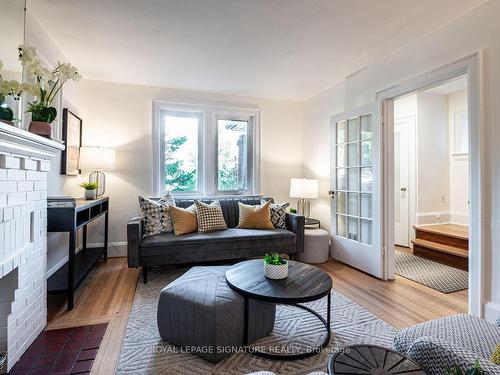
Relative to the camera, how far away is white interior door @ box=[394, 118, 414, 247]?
4.29 metres

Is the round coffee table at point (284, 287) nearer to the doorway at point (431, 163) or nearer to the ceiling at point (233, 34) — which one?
the ceiling at point (233, 34)

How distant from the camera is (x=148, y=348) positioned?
1.67 meters

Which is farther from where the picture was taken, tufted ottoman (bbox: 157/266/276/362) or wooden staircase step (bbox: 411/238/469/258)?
wooden staircase step (bbox: 411/238/469/258)

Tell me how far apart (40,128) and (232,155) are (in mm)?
2661

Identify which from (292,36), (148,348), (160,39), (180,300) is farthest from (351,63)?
(148,348)

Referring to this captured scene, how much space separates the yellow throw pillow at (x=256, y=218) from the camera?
3344 millimetres

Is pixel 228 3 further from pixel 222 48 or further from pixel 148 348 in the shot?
pixel 148 348

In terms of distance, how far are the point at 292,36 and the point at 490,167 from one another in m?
1.94

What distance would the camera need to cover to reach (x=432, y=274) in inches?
119

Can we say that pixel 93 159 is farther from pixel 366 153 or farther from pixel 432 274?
pixel 432 274

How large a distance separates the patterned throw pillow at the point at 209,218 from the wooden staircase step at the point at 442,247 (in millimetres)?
2836

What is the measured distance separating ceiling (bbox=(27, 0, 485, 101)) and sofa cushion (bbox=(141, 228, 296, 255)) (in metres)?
1.96

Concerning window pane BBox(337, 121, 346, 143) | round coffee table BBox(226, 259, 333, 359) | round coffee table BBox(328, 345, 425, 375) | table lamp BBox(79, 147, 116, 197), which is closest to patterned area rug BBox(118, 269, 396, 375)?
round coffee table BBox(226, 259, 333, 359)

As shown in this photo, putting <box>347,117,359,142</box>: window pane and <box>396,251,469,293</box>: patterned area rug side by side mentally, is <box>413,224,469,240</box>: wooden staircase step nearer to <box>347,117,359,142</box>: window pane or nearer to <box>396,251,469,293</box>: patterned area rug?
<box>396,251,469,293</box>: patterned area rug
